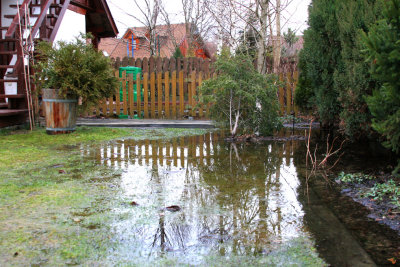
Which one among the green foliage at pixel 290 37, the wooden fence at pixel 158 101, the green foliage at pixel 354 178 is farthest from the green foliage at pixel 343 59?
the green foliage at pixel 290 37

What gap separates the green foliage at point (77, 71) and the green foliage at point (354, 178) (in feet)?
17.6

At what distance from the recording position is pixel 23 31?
9797mm

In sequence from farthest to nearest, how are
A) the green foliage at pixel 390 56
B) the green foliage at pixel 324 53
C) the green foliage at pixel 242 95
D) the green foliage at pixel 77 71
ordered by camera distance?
the green foliage at pixel 77 71 < the green foliage at pixel 242 95 < the green foliage at pixel 324 53 < the green foliage at pixel 390 56

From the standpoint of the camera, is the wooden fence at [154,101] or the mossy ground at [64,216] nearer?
the mossy ground at [64,216]

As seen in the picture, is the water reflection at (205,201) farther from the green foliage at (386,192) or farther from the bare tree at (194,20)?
the bare tree at (194,20)

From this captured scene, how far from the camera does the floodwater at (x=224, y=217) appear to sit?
8.34 ft

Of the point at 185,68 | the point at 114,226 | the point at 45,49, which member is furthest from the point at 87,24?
the point at 114,226

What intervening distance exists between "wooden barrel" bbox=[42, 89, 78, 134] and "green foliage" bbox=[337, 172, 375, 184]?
5788 mm

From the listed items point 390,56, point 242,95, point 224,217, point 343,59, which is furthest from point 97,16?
point 390,56

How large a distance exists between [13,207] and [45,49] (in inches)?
214

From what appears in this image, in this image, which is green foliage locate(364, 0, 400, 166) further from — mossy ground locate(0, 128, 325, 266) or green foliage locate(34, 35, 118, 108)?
green foliage locate(34, 35, 118, 108)

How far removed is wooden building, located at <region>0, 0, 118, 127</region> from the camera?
8914mm

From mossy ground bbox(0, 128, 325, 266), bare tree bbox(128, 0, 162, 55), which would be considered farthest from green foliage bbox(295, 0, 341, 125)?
bare tree bbox(128, 0, 162, 55)

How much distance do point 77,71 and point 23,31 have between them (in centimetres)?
312
